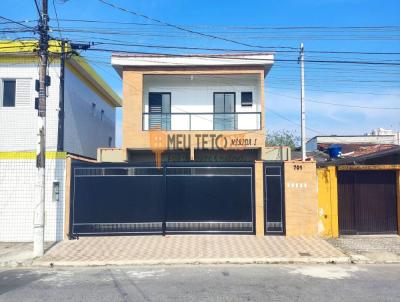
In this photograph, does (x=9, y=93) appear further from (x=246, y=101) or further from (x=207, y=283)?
(x=207, y=283)

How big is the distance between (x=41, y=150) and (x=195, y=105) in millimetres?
9443

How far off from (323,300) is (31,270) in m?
6.60

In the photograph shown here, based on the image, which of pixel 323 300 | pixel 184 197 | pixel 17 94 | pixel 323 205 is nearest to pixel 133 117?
pixel 17 94

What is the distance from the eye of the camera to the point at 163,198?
13.0 m

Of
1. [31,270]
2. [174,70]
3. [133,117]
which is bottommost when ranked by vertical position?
[31,270]

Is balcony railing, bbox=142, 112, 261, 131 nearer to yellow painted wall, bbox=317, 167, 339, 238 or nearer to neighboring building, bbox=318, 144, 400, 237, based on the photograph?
yellow painted wall, bbox=317, 167, 339, 238

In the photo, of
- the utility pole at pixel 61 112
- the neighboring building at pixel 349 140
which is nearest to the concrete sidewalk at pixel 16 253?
the utility pole at pixel 61 112

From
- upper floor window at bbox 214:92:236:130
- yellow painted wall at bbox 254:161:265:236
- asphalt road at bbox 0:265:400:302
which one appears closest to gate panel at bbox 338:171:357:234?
yellow painted wall at bbox 254:161:265:236

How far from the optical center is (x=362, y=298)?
6.84 m

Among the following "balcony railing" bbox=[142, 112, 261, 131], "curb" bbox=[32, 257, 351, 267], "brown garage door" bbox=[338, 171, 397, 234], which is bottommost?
"curb" bbox=[32, 257, 351, 267]

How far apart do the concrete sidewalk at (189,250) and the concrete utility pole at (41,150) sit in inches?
21.6

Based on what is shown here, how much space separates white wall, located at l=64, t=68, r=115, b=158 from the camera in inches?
672

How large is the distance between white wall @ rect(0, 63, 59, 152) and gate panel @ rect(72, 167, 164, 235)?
11.9 feet

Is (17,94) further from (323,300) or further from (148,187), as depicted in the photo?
(323,300)
